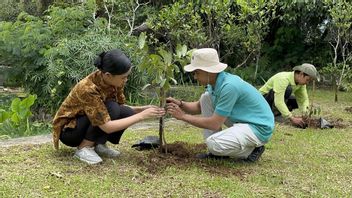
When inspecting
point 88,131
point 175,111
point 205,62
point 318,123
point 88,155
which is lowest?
point 318,123

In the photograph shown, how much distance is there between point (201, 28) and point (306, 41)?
551 cm

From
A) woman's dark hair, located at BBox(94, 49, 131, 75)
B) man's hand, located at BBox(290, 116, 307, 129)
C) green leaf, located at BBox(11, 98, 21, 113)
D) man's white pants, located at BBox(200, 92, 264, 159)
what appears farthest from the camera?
man's hand, located at BBox(290, 116, 307, 129)

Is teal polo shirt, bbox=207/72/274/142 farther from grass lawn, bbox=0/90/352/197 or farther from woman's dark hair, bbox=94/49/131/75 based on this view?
woman's dark hair, bbox=94/49/131/75

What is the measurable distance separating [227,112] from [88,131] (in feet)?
3.36

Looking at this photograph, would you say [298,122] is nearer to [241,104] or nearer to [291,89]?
[291,89]

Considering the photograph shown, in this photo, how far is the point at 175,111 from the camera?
11.8 ft

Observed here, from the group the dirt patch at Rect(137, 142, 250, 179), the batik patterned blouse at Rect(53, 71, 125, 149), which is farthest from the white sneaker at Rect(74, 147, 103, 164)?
the dirt patch at Rect(137, 142, 250, 179)

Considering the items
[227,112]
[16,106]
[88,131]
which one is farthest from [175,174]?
[16,106]

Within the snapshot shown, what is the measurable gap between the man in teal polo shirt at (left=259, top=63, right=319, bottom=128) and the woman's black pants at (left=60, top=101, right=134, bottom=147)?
7.54 ft

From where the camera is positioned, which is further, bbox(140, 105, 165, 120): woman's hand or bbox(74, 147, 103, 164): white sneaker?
bbox(74, 147, 103, 164): white sneaker

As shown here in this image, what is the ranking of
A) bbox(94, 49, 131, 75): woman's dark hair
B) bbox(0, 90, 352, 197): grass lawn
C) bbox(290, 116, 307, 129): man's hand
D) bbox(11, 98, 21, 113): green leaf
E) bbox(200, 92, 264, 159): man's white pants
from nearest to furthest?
bbox(0, 90, 352, 197): grass lawn < bbox(94, 49, 131, 75): woman's dark hair < bbox(200, 92, 264, 159): man's white pants < bbox(11, 98, 21, 113): green leaf < bbox(290, 116, 307, 129): man's hand

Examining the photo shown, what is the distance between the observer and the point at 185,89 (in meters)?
8.36

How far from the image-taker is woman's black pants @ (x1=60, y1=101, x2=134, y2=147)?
11.8 feet

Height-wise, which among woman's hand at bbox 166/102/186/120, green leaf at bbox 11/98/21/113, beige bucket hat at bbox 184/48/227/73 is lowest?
green leaf at bbox 11/98/21/113
